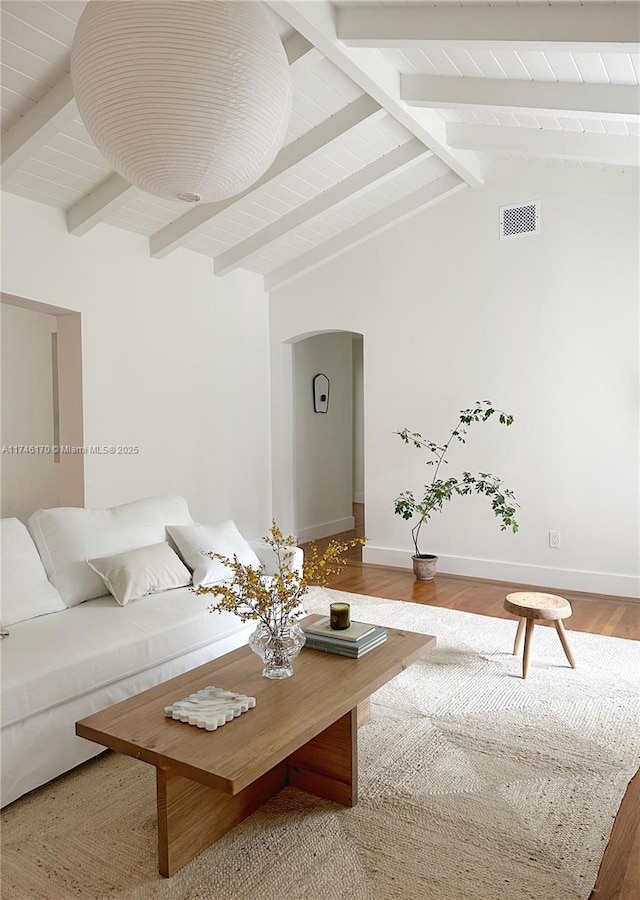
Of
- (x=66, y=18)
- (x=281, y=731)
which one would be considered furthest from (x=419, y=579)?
(x=66, y=18)

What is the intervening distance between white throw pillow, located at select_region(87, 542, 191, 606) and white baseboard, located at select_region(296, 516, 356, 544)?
11.7ft

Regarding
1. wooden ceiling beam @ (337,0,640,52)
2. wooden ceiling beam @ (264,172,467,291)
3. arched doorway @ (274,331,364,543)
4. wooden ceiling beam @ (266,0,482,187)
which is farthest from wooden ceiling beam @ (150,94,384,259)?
arched doorway @ (274,331,364,543)

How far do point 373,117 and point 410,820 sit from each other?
374 cm

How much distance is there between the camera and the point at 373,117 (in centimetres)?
407

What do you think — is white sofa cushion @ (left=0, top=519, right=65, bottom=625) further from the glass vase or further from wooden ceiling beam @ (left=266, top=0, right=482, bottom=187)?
wooden ceiling beam @ (left=266, top=0, right=482, bottom=187)

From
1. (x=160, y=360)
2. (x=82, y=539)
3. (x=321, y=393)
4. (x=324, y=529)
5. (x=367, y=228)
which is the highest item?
(x=367, y=228)

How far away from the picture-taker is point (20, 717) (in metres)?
2.23

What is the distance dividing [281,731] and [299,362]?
5.52 m

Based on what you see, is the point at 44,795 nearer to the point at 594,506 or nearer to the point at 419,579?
the point at 419,579

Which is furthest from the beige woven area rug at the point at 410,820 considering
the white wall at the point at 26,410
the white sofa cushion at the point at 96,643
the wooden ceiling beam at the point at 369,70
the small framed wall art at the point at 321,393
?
the small framed wall art at the point at 321,393

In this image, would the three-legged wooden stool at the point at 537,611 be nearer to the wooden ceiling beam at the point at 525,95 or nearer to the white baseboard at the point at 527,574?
the white baseboard at the point at 527,574

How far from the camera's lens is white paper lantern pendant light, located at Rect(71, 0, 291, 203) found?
168 centimetres

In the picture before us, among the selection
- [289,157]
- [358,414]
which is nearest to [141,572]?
[289,157]

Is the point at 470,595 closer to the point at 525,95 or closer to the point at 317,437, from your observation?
the point at 317,437
